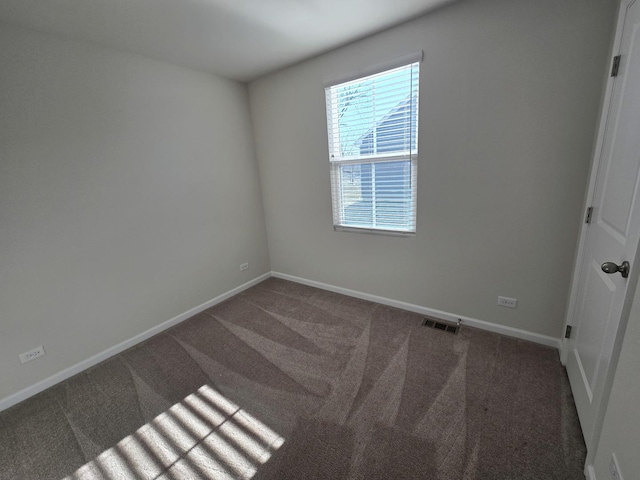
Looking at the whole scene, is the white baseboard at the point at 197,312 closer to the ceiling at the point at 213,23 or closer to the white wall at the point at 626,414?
the white wall at the point at 626,414

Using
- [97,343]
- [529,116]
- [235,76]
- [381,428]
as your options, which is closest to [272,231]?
[235,76]

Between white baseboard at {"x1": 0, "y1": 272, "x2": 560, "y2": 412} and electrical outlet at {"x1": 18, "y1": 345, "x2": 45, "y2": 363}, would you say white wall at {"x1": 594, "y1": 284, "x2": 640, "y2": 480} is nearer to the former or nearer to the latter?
white baseboard at {"x1": 0, "y1": 272, "x2": 560, "y2": 412}

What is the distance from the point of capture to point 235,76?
2980mm

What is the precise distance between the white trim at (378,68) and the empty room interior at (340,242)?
0.02 m

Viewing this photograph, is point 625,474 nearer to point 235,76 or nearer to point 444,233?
point 444,233

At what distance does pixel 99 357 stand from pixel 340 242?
2.46 m

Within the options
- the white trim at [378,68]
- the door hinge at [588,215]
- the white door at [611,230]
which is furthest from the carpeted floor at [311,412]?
the white trim at [378,68]

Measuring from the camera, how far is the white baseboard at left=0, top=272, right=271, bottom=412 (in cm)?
191

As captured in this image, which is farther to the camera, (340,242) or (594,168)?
(340,242)

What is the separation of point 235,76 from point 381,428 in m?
3.51

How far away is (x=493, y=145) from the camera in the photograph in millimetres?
1994

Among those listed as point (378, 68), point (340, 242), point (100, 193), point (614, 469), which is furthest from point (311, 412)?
A: point (378, 68)

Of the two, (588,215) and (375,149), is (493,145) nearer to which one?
(588,215)

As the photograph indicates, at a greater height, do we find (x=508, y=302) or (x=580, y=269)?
(x=580, y=269)
